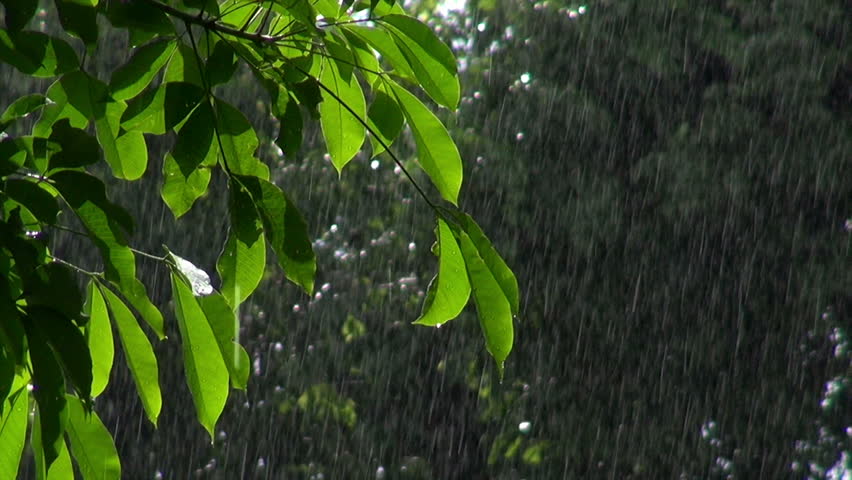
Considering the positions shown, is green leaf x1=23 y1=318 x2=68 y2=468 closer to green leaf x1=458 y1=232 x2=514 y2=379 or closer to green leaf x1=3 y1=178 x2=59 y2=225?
green leaf x1=3 y1=178 x2=59 y2=225

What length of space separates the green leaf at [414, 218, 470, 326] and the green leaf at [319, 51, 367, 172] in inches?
5.9

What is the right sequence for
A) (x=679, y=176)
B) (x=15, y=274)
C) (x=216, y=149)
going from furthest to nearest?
(x=679, y=176)
(x=216, y=149)
(x=15, y=274)

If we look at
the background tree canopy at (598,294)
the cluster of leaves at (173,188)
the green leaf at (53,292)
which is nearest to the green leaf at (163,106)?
the cluster of leaves at (173,188)

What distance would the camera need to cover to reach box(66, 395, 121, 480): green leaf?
0.78 metres

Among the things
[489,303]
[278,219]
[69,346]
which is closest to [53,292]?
[69,346]

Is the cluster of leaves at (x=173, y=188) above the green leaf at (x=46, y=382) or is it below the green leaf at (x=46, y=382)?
above

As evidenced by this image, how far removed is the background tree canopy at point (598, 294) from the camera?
5.57 metres

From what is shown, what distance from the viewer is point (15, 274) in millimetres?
676

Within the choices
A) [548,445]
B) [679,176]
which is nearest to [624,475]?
[548,445]

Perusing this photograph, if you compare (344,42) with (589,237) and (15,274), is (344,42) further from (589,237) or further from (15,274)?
(589,237)

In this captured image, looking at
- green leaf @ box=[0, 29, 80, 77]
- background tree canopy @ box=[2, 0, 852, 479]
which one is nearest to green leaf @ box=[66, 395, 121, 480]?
green leaf @ box=[0, 29, 80, 77]

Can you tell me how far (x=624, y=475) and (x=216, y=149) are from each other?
5.11 metres

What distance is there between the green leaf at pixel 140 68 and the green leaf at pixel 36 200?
0.08m

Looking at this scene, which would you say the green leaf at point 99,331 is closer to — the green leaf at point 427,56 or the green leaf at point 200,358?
the green leaf at point 200,358
